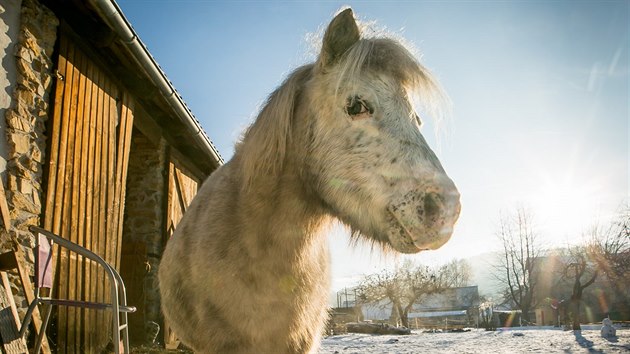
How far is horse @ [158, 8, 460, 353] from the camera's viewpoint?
2031 mm

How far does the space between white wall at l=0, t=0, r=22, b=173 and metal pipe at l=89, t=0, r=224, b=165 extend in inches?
32.4

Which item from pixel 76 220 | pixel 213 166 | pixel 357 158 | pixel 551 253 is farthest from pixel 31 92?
pixel 551 253

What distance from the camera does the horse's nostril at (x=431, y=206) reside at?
165 centimetres

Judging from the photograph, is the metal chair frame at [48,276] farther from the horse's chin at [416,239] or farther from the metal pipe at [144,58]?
the metal pipe at [144,58]

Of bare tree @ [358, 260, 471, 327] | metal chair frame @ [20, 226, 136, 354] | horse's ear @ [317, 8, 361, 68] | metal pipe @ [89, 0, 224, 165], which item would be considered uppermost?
metal pipe @ [89, 0, 224, 165]

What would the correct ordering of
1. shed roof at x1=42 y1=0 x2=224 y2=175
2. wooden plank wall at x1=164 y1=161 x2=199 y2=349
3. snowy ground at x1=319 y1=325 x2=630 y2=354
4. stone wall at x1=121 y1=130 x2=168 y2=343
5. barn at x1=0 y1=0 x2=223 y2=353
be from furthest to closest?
snowy ground at x1=319 y1=325 x2=630 y2=354 → wooden plank wall at x1=164 y1=161 x2=199 y2=349 → stone wall at x1=121 y1=130 x2=168 y2=343 → shed roof at x1=42 y1=0 x2=224 y2=175 → barn at x1=0 y1=0 x2=223 y2=353

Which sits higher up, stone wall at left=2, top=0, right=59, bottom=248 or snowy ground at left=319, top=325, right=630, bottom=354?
stone wall at left=2, top=0, right=59, bottom=248

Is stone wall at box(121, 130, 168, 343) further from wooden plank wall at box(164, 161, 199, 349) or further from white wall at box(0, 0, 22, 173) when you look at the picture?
white wall at box(0, 0, 22, 173)

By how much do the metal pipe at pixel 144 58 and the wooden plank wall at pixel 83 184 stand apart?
528 mm

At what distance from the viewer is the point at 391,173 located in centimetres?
187

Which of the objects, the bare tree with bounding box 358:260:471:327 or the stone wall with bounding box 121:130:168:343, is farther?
the bare tree with bounding box 358:260:471:327

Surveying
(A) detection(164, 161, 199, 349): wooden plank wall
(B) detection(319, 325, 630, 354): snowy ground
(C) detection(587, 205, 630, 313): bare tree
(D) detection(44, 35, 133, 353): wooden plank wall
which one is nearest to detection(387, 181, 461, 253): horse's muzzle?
(D) detection(44, 35, 133, 353): wooden plank wall

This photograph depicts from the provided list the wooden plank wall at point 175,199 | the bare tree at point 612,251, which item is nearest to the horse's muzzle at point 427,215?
the wooden plank wall at point 175,199

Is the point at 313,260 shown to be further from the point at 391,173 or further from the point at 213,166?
the point at 213,166
